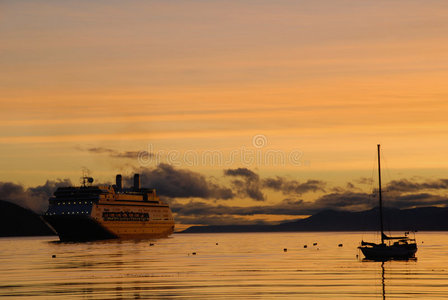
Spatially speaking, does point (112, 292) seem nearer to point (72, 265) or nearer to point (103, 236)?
point (72, 265)

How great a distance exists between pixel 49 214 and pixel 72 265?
352ft

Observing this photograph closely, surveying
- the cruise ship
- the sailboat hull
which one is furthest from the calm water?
the cruise ship

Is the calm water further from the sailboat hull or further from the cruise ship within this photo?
the cruise ship

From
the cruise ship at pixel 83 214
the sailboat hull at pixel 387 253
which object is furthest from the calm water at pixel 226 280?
the cruise ship at pixel 83 214

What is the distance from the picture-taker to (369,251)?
94188 millimetres

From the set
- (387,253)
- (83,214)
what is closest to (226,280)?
(387,253)

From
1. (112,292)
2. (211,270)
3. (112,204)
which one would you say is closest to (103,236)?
(112,204)

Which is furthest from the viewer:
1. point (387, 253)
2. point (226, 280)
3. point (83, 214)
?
point (83, 214)

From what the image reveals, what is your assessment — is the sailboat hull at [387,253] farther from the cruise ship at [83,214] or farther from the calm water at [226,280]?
the cruise ship at [83,214]

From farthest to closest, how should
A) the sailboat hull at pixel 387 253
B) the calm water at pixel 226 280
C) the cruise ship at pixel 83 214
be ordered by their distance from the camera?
the cruise ship at pixel 83 214 < the sailboat hull at pixel 387 253 < the calm water at pixel 226 280

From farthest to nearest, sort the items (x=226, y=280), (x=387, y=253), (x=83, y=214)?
1. (x=83, y=214)
2. (x=387, y=253)
3. (x=226, y=280)

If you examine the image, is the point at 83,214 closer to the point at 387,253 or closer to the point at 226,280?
the point at 387,253

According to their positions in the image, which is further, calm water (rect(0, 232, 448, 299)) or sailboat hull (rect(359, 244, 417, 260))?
sailboat hull (rect(359, 244, 417, 260))

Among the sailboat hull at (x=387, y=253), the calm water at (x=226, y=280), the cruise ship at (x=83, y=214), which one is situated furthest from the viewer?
the cruise ship at (x=83, y=214)
